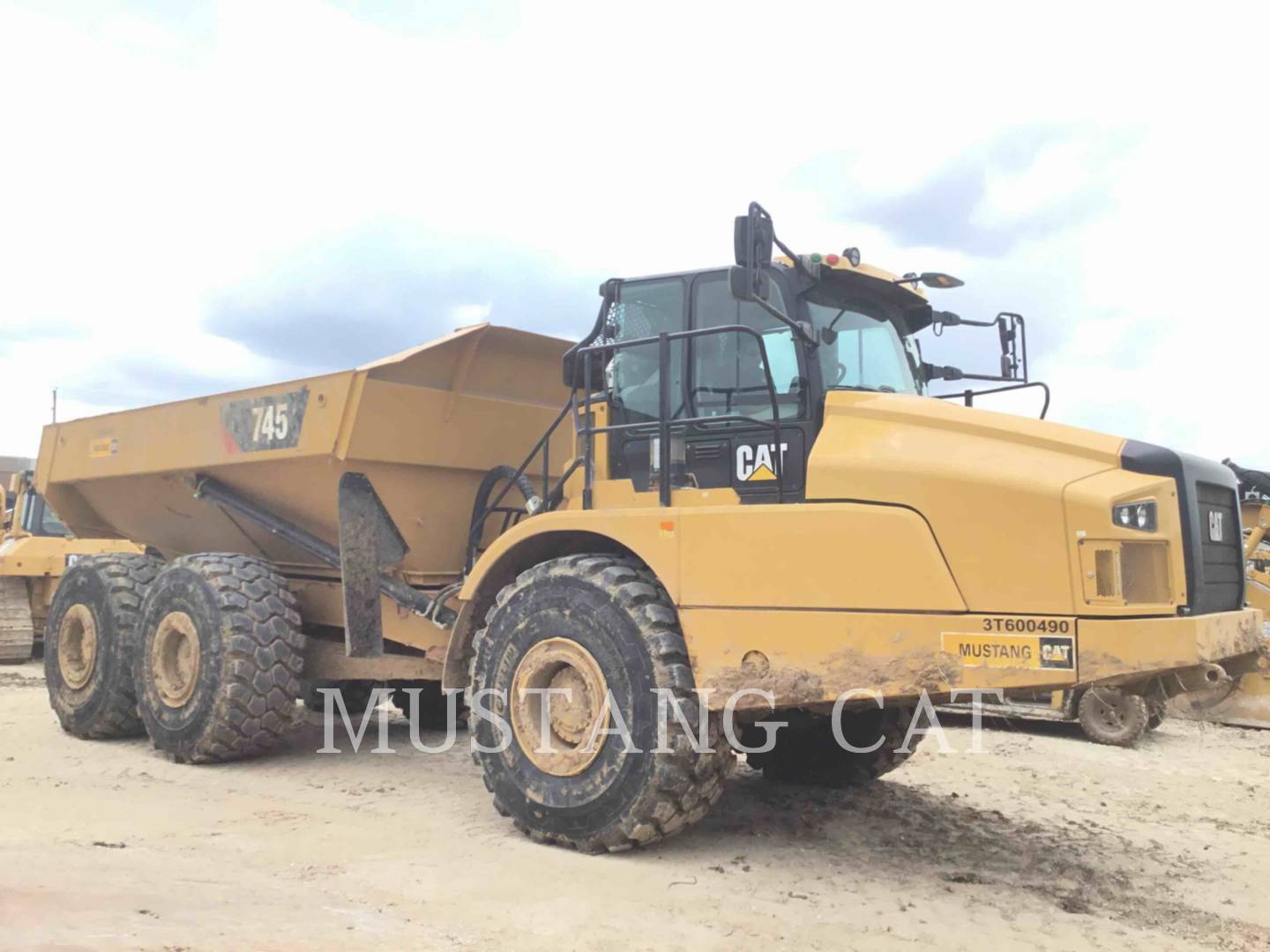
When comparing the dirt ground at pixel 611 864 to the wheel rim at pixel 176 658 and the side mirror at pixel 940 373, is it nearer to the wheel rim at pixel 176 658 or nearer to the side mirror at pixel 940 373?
the wheel rim at pixel 176 658

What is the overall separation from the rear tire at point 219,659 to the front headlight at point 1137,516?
507cm

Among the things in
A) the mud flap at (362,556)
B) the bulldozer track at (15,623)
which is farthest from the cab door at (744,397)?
the bulldozer track at (15,623)

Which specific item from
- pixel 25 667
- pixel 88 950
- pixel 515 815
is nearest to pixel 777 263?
pixel 515 815

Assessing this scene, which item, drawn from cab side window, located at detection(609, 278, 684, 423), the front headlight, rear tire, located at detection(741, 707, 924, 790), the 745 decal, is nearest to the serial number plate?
the front headlight

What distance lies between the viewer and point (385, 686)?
28.9 feet

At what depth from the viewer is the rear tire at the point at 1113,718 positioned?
29.6 feet

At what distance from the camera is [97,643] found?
325 inches

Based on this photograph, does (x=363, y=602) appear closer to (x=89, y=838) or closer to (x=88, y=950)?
(x=89, y=838)

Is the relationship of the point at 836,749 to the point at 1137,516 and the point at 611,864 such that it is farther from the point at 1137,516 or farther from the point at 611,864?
the point at 1137,516

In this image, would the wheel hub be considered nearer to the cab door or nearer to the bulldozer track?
the cab door

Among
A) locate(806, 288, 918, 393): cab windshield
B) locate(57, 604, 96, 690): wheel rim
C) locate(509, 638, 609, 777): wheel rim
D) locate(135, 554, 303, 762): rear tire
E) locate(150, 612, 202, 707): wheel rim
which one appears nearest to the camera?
locate(509, 638, 609, 777): wheel rim

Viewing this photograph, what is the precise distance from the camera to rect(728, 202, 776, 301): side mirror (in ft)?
15.1

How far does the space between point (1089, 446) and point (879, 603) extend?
40.0 inches

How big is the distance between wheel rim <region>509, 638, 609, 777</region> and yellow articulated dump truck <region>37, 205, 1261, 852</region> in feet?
0.04
